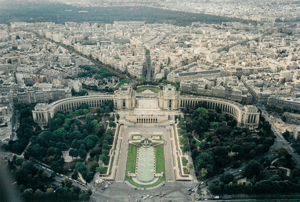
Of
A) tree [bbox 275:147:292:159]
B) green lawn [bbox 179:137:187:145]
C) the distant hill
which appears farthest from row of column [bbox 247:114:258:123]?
the distant hill

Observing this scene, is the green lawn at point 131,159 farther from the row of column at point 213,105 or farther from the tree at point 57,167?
the row of column at point 213,105

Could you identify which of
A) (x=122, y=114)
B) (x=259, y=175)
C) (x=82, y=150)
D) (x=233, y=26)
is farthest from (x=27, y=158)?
(x=233, y=26)

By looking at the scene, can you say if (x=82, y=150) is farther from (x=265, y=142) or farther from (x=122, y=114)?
(x=265, y=142)

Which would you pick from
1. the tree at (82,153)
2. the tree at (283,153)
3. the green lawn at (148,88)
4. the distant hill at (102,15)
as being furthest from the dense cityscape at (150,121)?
the distant hill at (102,15)

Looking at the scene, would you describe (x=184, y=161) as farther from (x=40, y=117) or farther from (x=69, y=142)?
(x=40, y=117)

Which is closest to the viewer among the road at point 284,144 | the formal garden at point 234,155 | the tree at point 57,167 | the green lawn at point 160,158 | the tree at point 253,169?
the formal garden at point 234,155

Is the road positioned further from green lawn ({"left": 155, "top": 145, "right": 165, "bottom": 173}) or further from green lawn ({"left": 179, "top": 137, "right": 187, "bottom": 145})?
green lawn ({"left": 155, "top": 145, "right": 165, "bottom": 173})

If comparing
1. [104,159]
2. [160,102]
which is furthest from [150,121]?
[104,159]
